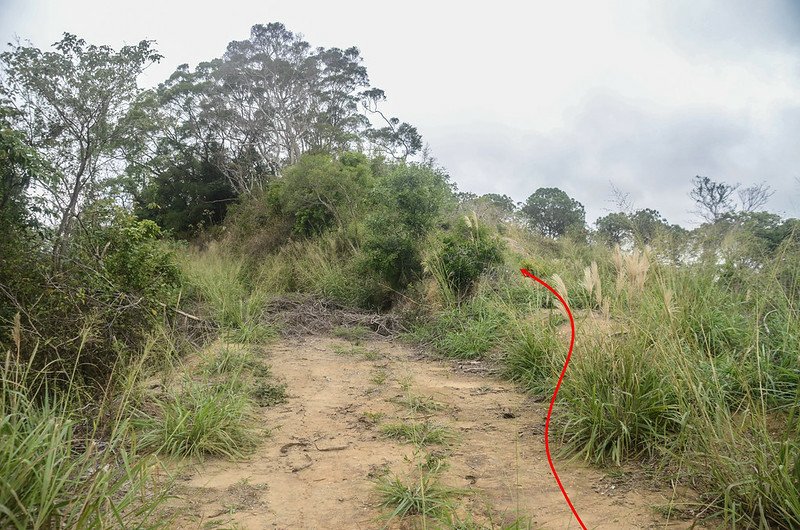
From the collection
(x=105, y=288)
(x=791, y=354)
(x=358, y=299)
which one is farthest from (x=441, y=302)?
(x=791, y=354)

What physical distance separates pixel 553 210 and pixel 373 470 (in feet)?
54.0

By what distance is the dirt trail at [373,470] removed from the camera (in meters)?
2.69

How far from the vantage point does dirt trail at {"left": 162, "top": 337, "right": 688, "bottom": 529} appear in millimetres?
2686

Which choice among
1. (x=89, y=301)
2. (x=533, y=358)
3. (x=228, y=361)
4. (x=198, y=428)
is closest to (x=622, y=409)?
(x=533, y=358)

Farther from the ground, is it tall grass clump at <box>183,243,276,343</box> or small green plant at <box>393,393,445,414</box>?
tall grass clump at <box>183,243,276,343</box>

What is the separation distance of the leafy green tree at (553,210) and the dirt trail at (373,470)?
13.3 metres

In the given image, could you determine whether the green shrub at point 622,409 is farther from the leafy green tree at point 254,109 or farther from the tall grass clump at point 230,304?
the leafy green tree at point 254,109

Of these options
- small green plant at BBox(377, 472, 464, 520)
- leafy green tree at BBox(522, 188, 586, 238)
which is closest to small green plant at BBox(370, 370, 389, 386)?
small green plant at BBox(377, 472, 464, 520)

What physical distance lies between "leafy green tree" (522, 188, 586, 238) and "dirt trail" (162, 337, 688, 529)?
13.3m

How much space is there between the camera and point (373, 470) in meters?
3.26

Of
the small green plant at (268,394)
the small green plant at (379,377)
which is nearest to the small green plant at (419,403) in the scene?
the small green plant at (379,377)

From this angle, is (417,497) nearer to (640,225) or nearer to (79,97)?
(640,225)

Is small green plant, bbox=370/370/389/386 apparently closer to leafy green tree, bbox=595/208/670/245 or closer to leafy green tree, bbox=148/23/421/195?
leafy green tree, bbox=595/208/670/245

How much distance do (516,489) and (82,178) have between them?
8.79m
